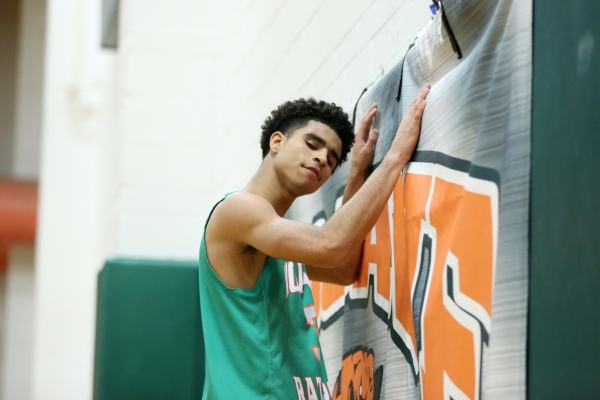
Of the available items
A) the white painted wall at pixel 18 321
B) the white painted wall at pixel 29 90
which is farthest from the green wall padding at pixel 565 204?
the white painted wall at pixel 29 90

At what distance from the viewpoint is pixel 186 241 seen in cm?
390

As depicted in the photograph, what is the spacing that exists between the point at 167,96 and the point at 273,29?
0.65 m

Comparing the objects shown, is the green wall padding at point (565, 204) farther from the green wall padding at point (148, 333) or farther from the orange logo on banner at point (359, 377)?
the green wall padding at point (148, 333)

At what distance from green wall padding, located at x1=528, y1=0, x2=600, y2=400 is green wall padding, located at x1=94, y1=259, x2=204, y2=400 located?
2.42 meters

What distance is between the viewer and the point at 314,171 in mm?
2201

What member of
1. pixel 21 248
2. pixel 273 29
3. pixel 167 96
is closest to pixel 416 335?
pixel 273 29

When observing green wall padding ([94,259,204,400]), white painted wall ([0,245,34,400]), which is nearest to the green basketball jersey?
green wall padding ([94,259,204,400])

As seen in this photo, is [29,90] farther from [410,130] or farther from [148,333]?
[410,130]

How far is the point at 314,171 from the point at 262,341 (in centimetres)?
45

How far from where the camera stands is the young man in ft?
6.52

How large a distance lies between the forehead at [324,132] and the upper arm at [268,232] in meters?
0.27

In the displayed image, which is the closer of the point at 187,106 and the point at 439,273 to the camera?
the point at 439,273

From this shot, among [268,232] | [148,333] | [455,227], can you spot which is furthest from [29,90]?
[455,227]

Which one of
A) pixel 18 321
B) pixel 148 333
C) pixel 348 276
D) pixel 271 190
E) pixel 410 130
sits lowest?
pixel 18 321
